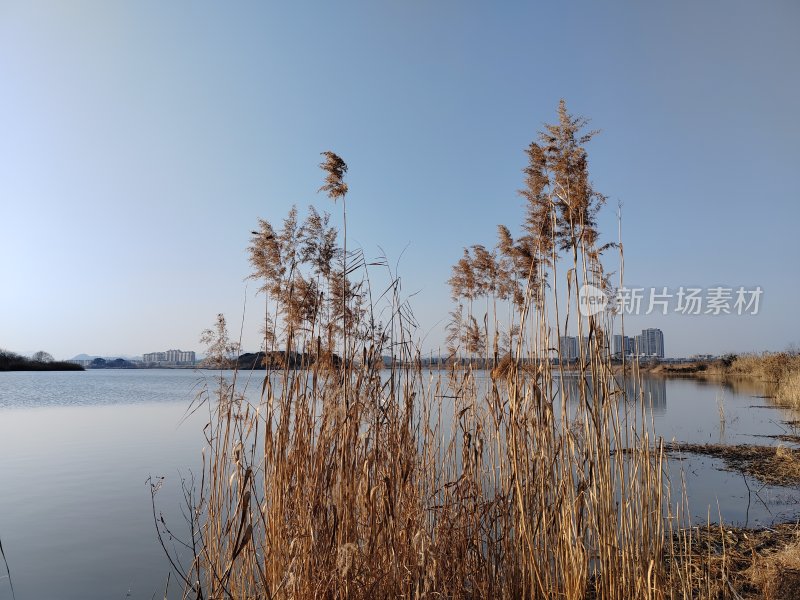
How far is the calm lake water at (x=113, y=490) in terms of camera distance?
4730 mm

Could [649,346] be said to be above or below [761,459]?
above

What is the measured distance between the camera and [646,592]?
212 cm

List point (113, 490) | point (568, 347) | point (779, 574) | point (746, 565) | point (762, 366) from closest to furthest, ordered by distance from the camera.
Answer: point (568, 347), point (779, 574), point (746, 565), point (113, 490), point (762, 366)

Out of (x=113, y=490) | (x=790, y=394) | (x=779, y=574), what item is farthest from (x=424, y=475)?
(x=790, y=394)

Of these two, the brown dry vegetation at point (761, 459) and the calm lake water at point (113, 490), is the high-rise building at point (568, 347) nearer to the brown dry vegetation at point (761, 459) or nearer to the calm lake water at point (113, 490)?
the calm lake water at point (113, 490)

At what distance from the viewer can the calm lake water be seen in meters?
4.73

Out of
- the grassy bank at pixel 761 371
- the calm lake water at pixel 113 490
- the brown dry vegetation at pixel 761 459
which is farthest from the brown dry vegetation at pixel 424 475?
the grassy bank at pixel 761 371

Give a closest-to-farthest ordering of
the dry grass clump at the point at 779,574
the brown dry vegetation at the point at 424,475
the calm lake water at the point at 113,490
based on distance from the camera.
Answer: the brown dry vegetation at the point at 424,475
the dry grass clump at the point at 779,574
the calm lake water at the point at 113,490

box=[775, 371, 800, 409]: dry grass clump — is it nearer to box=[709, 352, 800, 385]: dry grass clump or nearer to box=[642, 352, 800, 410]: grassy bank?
box=[642, 352, 800, 410]: grassy bank

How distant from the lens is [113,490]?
719cm

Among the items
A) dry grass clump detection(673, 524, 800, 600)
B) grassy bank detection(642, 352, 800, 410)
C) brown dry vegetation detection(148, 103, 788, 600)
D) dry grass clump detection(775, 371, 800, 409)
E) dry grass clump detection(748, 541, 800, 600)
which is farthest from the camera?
grassy bank detection(642, 352, 800, 410)

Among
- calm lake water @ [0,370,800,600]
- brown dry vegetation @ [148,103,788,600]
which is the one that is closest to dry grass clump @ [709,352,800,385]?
calm lake water @ [0,370,800,600]

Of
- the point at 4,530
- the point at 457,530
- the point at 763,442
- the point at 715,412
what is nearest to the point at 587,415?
the point at 457,530

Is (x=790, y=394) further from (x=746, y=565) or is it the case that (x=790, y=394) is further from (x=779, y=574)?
(x=779, y=574)
